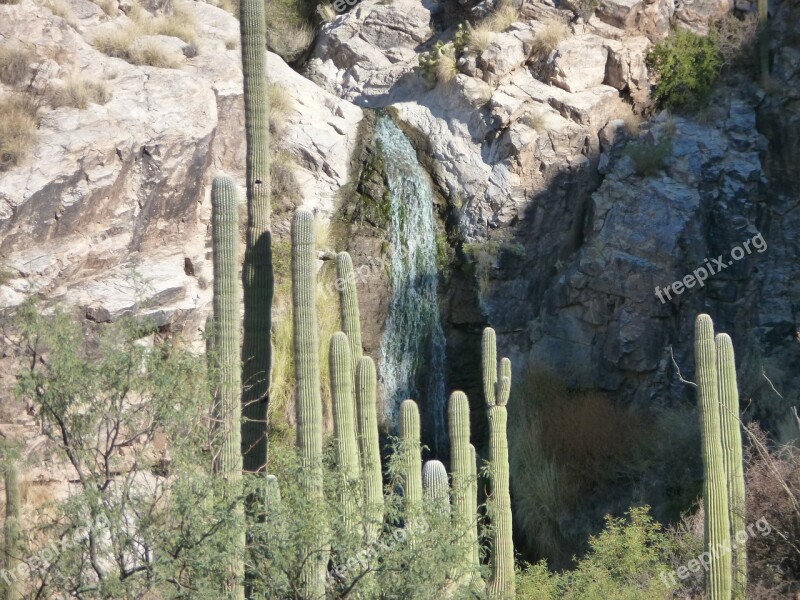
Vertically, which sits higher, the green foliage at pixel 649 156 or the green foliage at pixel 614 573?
the green foliage at pixel 649 156

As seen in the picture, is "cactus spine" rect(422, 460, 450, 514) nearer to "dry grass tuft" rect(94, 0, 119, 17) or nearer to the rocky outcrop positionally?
the rocky outcrop

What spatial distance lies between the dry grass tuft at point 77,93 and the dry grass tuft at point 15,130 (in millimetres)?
453

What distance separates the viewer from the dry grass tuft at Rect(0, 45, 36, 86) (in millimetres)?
16266

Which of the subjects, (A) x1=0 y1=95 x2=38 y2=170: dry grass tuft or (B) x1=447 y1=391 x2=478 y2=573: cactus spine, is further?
(A) x1=0 y1=95 x2=38 y2=170: dry grass tuft

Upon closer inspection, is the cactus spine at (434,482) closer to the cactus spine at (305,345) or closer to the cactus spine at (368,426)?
the cactus spine at (368,426)

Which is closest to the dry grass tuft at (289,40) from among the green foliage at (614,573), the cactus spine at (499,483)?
the cactus spine at (499,483)

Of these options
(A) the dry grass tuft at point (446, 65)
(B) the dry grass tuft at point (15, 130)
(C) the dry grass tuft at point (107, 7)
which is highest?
(A) the dry grass tuft at point (446, 65)

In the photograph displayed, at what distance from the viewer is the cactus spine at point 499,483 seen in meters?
12.5

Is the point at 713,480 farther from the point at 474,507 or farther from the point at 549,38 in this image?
the point at 549,38

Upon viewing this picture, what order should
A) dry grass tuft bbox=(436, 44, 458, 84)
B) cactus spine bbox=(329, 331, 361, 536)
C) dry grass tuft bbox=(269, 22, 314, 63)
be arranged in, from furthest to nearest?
dry grass tuft bbox=(269, 22, 314, 63) → dry grass tuft bbox=(436, 44, 458, 84) → cactus spine bbox=(329, 331, 361, 536)

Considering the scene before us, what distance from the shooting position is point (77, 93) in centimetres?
1625

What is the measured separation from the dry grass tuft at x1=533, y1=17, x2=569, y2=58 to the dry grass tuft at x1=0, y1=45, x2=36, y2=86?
863 centimetres

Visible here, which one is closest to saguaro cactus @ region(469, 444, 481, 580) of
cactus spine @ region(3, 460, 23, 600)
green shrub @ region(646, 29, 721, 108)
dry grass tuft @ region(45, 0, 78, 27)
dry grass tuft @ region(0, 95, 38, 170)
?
cactus spine @ region(3, 460, 23, 600)

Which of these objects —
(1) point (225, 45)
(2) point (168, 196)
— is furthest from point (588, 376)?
(1) point (225, 45)
